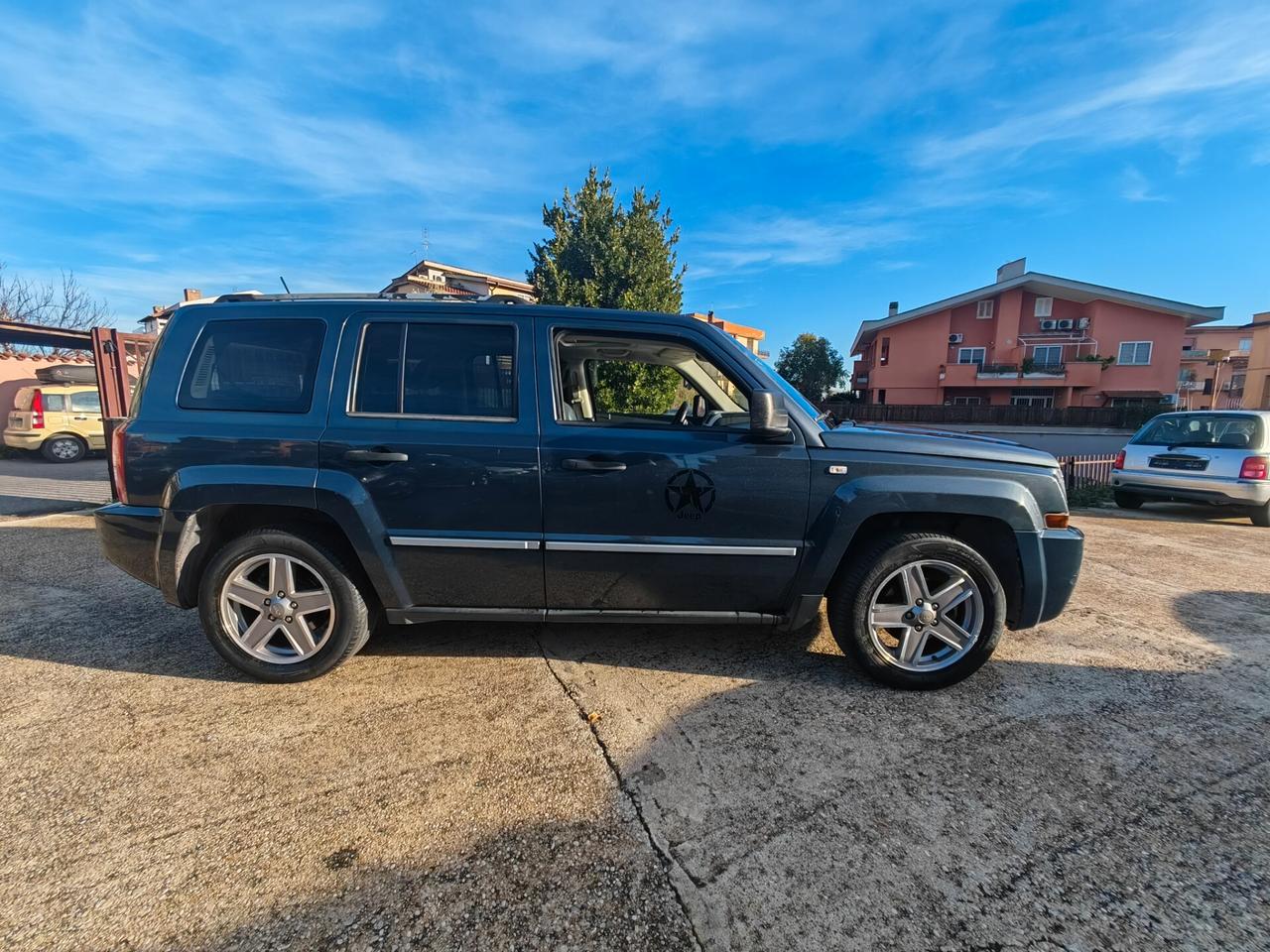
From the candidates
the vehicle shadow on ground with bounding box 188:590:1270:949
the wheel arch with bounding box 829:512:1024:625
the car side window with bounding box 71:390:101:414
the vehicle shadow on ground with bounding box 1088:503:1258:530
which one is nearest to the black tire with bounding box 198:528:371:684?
the vehicle shadow on ground with bounding box 188:590:1270:949

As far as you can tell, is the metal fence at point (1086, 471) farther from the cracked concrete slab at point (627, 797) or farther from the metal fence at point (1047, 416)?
the metal fence at point (1047, 416)

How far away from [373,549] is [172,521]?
1.01m

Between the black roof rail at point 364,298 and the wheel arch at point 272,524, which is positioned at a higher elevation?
the black roof rail at point 364,298

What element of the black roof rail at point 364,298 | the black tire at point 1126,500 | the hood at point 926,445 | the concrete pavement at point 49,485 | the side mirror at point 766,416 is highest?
the black roof rail at point 364,298

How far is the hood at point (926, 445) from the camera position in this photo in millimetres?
2802

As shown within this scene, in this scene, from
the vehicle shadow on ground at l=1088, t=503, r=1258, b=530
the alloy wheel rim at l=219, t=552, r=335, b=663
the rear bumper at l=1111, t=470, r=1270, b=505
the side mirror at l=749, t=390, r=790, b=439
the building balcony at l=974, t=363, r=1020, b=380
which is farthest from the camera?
the building balcony at l=974, t=363, r=1020, b=380

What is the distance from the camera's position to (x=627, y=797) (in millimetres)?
2070

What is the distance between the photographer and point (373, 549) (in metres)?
2.75

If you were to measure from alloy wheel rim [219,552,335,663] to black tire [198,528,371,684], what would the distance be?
0.8 inches

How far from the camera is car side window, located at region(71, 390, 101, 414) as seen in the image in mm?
12914

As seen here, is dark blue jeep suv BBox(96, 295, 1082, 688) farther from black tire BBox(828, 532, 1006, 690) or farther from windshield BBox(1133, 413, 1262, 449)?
windshield BBox(1133, 413, 1262, 449)

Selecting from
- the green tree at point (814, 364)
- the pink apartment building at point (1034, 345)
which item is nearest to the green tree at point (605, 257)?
the pink apartment building at point (1034, 345)

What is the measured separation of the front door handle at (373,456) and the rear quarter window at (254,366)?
1.26 feet

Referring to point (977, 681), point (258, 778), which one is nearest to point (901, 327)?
point (977, 681)
